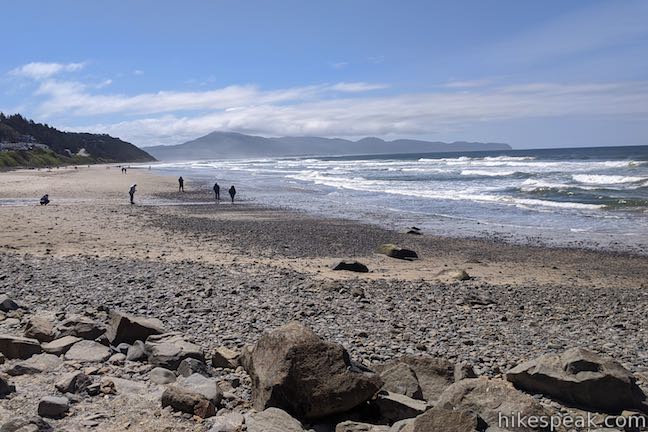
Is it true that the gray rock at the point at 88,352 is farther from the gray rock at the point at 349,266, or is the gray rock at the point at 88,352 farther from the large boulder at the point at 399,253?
the large boulder at the point at 399,253

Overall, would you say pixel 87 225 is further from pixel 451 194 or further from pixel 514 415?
pixel 451 194

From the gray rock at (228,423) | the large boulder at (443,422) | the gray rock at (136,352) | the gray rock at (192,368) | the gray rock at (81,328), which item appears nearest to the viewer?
the large boulder at (443,422)

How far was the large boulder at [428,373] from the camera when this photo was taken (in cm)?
575

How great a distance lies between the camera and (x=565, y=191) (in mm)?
35188

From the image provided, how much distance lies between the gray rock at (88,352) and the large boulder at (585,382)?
4.47m

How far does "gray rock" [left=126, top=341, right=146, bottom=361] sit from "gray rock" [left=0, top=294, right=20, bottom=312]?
2839 mm

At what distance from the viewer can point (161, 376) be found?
5.89 m

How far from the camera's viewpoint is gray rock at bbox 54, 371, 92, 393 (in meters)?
5.42

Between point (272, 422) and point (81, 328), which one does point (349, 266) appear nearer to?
point (81, 328)

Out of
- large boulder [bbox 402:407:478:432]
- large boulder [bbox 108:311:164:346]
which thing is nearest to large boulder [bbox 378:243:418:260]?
large boulder [bbox 108:311:164:346]

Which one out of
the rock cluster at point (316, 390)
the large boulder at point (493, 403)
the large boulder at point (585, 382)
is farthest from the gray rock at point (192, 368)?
the large boulder at point (585, 382)

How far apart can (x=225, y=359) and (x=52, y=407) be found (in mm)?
1868

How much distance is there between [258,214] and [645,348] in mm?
20075

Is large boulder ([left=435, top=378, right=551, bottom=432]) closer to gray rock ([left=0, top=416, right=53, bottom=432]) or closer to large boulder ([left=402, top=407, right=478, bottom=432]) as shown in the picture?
large boulder ([left=402, top=407, right=478, bottom=432])
